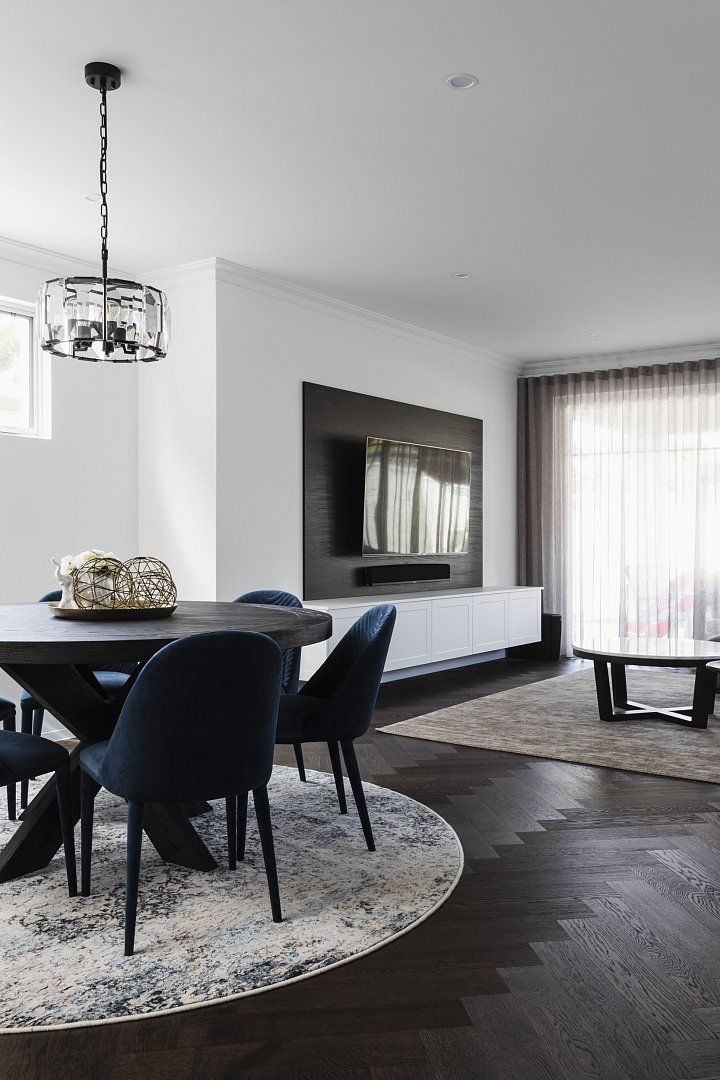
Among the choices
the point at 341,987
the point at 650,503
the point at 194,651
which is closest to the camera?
the point at 341,987

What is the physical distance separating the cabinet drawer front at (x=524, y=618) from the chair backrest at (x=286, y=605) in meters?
3.81

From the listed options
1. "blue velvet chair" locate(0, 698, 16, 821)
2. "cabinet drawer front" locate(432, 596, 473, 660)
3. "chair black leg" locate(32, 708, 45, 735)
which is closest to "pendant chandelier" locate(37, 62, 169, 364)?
"blue velvet chair" locate(0, 698, 16, 821)

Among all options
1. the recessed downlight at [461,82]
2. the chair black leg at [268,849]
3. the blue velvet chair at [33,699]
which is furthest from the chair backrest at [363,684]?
the recessed downlight at [461,82]

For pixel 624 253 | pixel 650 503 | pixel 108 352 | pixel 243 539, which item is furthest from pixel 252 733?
pixel 650 503

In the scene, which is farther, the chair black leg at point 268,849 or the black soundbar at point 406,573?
the black soundbar at point 406,573

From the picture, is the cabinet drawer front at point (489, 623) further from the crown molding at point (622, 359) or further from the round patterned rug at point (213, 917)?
the round patterned rug at point (213, 917)

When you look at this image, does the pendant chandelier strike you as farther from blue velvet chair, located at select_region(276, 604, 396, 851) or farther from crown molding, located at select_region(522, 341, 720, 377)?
crown molding, located at select_region(522, 341, 720, 377)

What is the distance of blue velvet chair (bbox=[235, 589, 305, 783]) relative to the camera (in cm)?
377

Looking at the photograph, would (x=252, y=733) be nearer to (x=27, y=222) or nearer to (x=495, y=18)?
(x=495, y=18)

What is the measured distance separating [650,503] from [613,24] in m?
5.34

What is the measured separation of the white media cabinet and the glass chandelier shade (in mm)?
2653

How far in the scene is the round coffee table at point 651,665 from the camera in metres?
4.91

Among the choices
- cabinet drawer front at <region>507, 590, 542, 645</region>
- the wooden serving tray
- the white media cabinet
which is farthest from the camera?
cabinet drawer front at <region>507, 590, 542, 645</region>

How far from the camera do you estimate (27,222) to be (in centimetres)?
461
